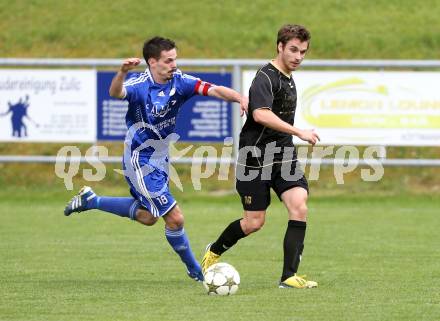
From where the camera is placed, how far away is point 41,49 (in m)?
22.2

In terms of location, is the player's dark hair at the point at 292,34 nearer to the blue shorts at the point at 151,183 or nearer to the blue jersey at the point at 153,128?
the blue jersey at the point at 153,128

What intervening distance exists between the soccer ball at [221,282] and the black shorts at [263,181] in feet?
2.55

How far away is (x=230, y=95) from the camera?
27.9 feet

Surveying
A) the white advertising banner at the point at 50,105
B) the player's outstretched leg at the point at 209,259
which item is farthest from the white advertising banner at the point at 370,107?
the player's outstretched leg at the point at 209,259

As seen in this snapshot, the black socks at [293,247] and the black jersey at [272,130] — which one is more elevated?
the black jersey at [272,130]

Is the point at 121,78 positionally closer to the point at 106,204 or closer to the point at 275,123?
the point at 275,123

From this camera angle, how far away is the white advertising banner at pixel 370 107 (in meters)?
16.5

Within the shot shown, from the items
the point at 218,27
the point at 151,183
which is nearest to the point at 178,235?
the point at 151,183

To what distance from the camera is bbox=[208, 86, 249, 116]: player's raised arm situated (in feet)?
27.2

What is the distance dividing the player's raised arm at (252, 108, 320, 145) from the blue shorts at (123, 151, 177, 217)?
3.27 ft

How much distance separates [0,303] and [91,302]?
2.14 feet

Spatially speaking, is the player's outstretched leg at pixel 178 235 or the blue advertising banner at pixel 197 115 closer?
the player's outstretched leg at pixel 178 235

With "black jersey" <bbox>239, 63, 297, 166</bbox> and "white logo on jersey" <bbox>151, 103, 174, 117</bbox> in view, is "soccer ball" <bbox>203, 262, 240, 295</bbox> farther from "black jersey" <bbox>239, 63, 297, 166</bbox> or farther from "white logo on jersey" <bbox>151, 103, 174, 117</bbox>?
"white logo on jersey" <bbox>151, 103, 174, 117</bbox>

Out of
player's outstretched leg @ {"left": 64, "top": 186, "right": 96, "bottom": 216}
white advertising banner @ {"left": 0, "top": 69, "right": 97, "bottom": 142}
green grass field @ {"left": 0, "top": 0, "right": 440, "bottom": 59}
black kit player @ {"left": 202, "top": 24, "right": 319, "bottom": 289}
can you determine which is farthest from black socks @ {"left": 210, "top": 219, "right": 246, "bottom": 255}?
green grass field @ {"left": 0, "top": 0, "right": 440, "bottom": 59}
